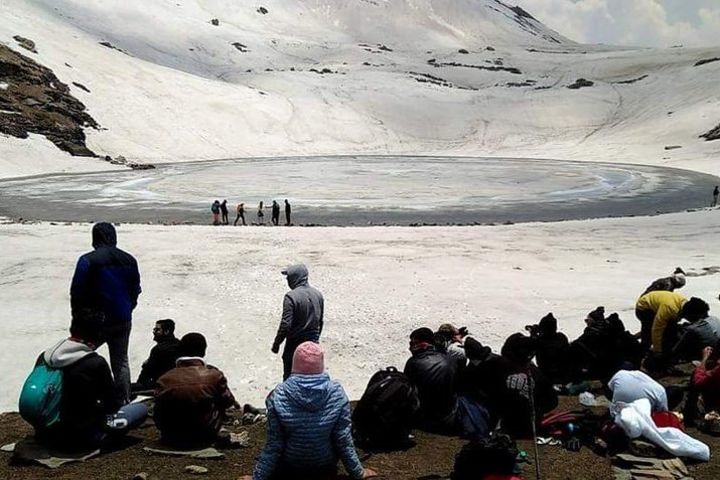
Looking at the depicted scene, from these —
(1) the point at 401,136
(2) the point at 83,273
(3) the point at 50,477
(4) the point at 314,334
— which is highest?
(1) the point at 401,136

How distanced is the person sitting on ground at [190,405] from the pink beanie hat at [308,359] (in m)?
1.37

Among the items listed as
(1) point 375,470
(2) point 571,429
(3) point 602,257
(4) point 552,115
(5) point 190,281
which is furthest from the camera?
(4) point 552,115

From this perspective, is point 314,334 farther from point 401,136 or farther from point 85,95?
point 401,136

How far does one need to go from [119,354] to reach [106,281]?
0.74 meters

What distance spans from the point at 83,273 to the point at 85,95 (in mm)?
63911

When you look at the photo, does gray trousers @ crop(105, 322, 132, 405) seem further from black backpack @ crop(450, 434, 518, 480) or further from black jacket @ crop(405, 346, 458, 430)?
black backpack @ crop(450, 434, 518, 480)

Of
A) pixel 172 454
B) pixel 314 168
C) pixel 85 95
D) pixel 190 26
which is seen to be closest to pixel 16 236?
pixel 172 454

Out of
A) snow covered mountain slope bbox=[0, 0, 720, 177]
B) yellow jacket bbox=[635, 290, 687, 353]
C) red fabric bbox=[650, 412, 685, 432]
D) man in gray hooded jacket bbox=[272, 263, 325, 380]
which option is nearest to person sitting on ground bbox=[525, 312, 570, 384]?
yellow jacket bbox=[635, 290, 687, 353]

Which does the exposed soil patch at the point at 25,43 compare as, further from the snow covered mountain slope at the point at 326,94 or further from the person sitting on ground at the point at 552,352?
the person sitting on ground at the point at 552,352

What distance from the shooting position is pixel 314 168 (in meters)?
50.5

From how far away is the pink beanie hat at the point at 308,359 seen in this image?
14.4 feet

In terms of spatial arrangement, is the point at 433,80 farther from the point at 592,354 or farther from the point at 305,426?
the point at 305,426

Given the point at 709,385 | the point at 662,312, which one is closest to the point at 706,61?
the point at 662,312

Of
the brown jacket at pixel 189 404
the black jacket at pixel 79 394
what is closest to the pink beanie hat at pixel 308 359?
the brown jacket at pixel 189 404
